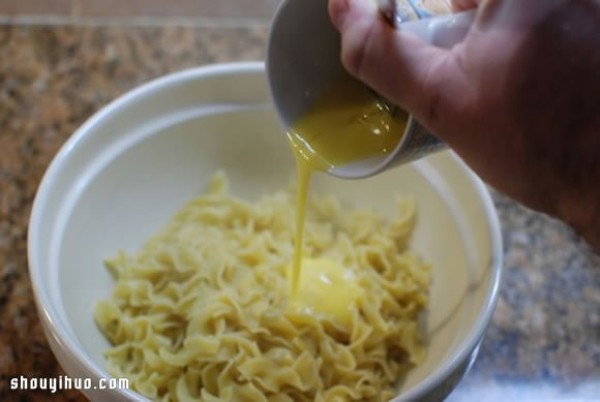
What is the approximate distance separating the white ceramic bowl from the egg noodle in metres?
0.04

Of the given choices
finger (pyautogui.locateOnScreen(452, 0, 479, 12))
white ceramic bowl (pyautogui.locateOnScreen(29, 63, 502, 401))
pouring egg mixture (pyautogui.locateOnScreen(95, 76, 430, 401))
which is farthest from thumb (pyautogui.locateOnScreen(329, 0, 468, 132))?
white ceramic bowl (pyautogui.locateOnScreen(29, 63, 502, 401))

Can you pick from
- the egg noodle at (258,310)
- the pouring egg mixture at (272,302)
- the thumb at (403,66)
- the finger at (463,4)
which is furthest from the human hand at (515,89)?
the egg noodle at (258,310)

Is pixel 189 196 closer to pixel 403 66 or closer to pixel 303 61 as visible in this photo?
pixel 303 61

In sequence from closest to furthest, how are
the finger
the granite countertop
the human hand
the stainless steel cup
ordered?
the human hand → the finger → the stainless steel cup → the granite countertop

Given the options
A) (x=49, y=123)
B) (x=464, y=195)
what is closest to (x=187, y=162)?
(x=49, y=123)

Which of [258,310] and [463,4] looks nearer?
[463,4]

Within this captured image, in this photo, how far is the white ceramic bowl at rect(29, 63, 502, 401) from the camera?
1180 millimetres

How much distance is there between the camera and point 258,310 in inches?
53.0

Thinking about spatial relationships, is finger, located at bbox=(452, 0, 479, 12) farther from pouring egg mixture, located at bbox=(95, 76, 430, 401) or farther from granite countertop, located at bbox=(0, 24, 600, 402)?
granite countertop, located at bbox=(0, 24, 600, 402)

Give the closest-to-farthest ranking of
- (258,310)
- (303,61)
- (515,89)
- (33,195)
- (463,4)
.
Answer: (515,89), (463,4), (303,61), (258,310), (33,195)

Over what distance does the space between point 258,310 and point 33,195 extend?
0.52 m

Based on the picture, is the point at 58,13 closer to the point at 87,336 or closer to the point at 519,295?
the point at 87,336

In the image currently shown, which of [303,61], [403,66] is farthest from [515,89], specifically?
[303,61]

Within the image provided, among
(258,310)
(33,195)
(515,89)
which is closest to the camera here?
(515,89)
